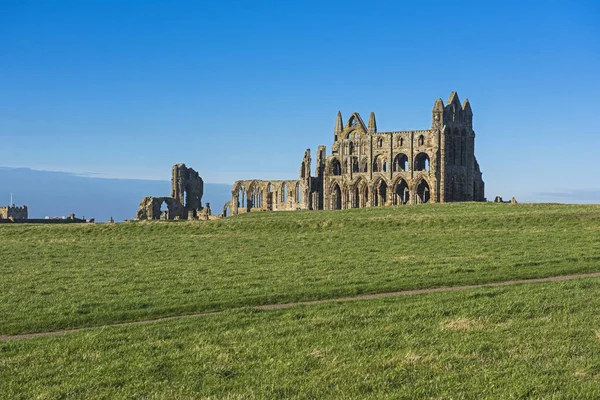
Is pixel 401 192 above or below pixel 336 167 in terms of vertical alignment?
below

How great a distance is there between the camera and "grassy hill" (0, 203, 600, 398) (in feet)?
28.3

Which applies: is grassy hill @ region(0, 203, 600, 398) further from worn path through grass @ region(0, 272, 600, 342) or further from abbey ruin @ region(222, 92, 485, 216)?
abbey ruin @ region(222, 92, 485, 216)

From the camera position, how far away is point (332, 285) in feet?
55.7

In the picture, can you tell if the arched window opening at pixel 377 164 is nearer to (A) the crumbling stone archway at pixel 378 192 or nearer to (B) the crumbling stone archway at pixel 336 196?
(A) the crumbling stone archway at pixel 378 192

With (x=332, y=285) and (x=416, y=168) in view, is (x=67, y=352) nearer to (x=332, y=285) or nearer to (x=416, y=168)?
(x=332, y=285)

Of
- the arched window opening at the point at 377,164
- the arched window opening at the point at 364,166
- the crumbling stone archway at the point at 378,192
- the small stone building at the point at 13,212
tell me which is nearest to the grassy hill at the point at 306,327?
the crumbling stone archway at the point at 378,192

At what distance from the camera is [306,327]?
11859 millimetres

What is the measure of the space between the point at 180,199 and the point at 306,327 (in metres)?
88.5

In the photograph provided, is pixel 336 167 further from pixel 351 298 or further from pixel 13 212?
pixel 351 298

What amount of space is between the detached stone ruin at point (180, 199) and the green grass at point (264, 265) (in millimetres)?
50280

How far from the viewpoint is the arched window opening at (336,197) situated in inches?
3632

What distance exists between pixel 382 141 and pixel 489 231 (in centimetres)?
5316

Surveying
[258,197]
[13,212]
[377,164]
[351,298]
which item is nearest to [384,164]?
[377,164]

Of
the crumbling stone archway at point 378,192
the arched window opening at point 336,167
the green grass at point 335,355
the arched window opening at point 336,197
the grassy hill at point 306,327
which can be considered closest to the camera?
the green grass at point 335,355
